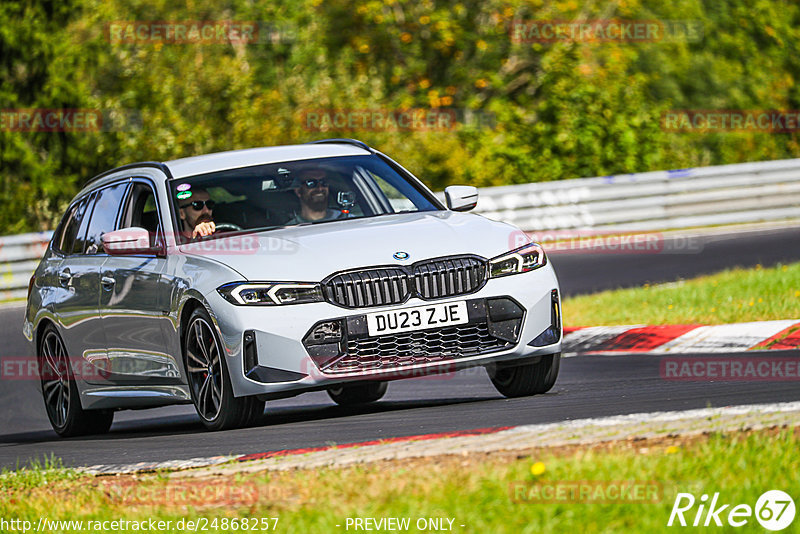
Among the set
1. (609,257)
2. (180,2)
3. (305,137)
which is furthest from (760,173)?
(180,2)

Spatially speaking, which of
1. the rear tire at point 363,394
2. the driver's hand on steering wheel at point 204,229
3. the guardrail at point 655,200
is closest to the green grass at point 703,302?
the rear tire at point 363,394

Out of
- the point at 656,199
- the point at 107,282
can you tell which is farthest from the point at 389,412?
the point at 656,199

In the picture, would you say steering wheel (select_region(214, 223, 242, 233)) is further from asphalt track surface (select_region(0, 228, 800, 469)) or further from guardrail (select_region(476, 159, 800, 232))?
guardrail (select_region(476, 159, 800, 232))

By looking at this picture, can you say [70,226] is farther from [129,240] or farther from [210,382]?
[210,382]

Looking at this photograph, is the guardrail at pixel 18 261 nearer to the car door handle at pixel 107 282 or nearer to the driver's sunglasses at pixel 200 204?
the car door handle at pixel 107 282

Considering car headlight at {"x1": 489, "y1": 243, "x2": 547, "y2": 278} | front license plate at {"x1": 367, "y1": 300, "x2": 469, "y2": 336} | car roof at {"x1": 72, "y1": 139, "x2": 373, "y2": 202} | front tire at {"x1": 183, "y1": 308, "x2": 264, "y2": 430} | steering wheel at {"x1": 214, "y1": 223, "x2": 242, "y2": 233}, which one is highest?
car roof at {"x1": 72, "y1": 139, "x2": 373, "y2": 202}

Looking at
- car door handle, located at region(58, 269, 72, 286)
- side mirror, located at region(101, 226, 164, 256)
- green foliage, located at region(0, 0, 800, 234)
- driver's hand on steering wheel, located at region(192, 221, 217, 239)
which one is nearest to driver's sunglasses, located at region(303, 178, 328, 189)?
driver's hand on steering wheel, located at region(192, 221, 217, 239)

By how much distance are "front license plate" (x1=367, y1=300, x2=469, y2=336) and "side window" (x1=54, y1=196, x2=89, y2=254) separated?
136 inches

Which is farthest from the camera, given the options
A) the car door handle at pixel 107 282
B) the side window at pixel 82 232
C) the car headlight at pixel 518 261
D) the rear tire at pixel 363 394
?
the rear tire at pixel 363 394

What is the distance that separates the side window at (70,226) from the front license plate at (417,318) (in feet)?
11.4

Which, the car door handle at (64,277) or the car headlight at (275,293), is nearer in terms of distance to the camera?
the car headlight at (275,293)

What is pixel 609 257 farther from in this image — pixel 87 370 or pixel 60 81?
pixel 60 81

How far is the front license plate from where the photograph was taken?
7.73 meters

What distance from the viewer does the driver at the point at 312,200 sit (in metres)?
8.88
